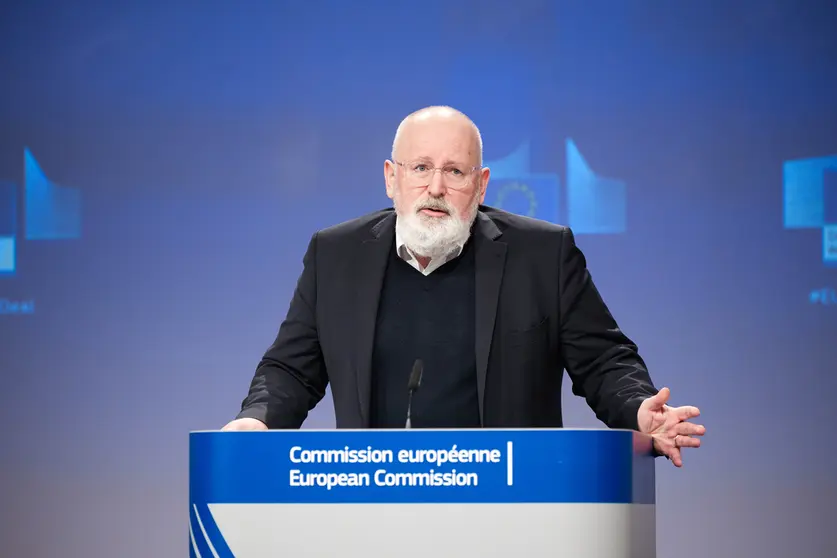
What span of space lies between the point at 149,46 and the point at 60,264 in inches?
47.4

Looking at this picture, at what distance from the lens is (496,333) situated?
2.95 m

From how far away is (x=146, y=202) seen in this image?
5258 millimetres

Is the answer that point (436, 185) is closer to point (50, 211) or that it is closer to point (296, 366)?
point (296, 366)

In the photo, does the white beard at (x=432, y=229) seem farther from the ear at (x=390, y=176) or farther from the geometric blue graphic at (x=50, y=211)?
the geometric blue graphic at (x=50, y=211)

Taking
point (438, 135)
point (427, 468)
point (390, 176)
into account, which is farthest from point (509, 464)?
point (390, 176)

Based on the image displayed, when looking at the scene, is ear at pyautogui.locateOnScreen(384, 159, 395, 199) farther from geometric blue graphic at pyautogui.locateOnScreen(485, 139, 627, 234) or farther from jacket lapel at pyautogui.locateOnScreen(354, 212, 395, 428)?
geometric blue graphic at pyautogui.locateOnScreen(485, 139, 627, 234)

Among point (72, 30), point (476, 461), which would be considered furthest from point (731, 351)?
point (72, 30)

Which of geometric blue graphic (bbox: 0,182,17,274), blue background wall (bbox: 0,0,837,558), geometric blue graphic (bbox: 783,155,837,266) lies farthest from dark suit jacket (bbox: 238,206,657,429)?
geometric blue graphic (bbox: 0,182,17,274)

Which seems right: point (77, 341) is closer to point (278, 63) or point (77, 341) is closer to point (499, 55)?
point (278, 63)

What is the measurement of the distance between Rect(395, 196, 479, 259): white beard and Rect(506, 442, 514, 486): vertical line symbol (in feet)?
3.78

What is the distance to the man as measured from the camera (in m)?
2.91

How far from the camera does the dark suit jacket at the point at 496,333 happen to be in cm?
289

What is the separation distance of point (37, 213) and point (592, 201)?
110 inches

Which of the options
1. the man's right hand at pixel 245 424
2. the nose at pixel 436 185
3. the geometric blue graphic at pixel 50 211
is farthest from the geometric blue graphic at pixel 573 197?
the man's right hand at pixel 245 424
